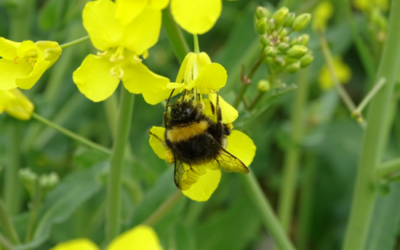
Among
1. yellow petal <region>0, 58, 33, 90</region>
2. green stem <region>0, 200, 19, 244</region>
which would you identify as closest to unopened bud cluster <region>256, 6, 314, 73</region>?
yellow petal <region>0, 58, 33, 90</region>

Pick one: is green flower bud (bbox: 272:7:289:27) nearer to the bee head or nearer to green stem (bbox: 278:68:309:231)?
the bee head

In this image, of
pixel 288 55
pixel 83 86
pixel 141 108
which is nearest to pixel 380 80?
pixel 288 55

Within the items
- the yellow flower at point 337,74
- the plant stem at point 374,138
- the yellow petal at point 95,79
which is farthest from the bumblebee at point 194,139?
the yellow flower at point 337,74

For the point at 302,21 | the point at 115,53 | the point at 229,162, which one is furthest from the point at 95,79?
the point at 302,21

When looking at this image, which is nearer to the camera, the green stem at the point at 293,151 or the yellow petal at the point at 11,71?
the yellow petal at the point at 11,71

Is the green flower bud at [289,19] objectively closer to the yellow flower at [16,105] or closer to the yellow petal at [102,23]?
the yellow petal at [102,23]

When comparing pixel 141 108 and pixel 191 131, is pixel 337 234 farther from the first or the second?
pixel 191 131

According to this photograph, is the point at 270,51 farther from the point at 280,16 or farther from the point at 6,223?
the point at 6,223
